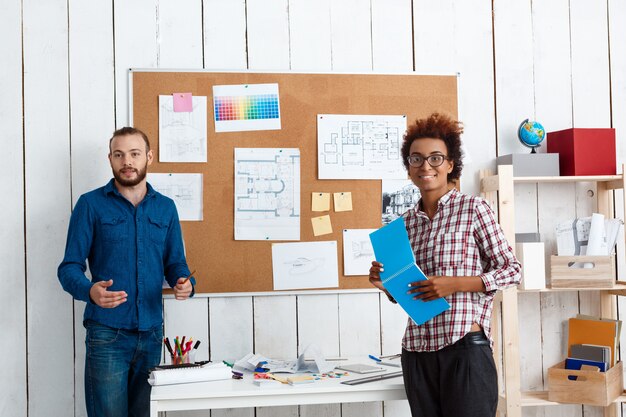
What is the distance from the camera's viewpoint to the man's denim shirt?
260cm

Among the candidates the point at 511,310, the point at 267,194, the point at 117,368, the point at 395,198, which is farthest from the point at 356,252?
the point at 117,368

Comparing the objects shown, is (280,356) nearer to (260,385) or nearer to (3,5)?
(260,385)

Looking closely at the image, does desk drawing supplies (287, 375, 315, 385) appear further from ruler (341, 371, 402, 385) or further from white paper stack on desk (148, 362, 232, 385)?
white paper stack on desk (148, 362, 232, 385)

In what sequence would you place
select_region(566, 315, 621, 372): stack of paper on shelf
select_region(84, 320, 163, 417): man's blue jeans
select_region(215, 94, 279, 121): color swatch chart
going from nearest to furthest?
select_region(84, 320, 163, 417): man's blue jeans < select_region(566, 315, 621, 372): stack of paper on shelf < select_region(215, 94, 279, 121): color swatch chart

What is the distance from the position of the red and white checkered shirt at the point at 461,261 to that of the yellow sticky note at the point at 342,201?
91 cm

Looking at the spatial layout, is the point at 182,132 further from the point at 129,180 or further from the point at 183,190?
the point at 129,180

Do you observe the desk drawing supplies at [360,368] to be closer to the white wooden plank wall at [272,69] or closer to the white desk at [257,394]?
the white desk at [257,394]

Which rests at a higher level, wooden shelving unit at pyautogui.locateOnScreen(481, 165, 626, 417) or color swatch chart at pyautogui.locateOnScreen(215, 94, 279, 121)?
color swatch chart at pyautogui.locateOnScreen(215, 94, 279, 121)

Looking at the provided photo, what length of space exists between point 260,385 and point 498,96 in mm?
1835

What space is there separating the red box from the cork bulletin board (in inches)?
23.5

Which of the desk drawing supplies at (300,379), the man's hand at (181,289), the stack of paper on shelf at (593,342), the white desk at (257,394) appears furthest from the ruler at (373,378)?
the stack of paper on shelf at (593,342)

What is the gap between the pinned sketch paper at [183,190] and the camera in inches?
119

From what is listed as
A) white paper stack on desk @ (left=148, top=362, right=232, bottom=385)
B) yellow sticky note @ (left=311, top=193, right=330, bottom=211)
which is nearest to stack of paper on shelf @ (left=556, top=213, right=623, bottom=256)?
yellow sticky note @ (left=311, top=193, right=330, bottom=211)

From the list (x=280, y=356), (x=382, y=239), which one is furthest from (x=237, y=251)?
(x=382, y=239)
